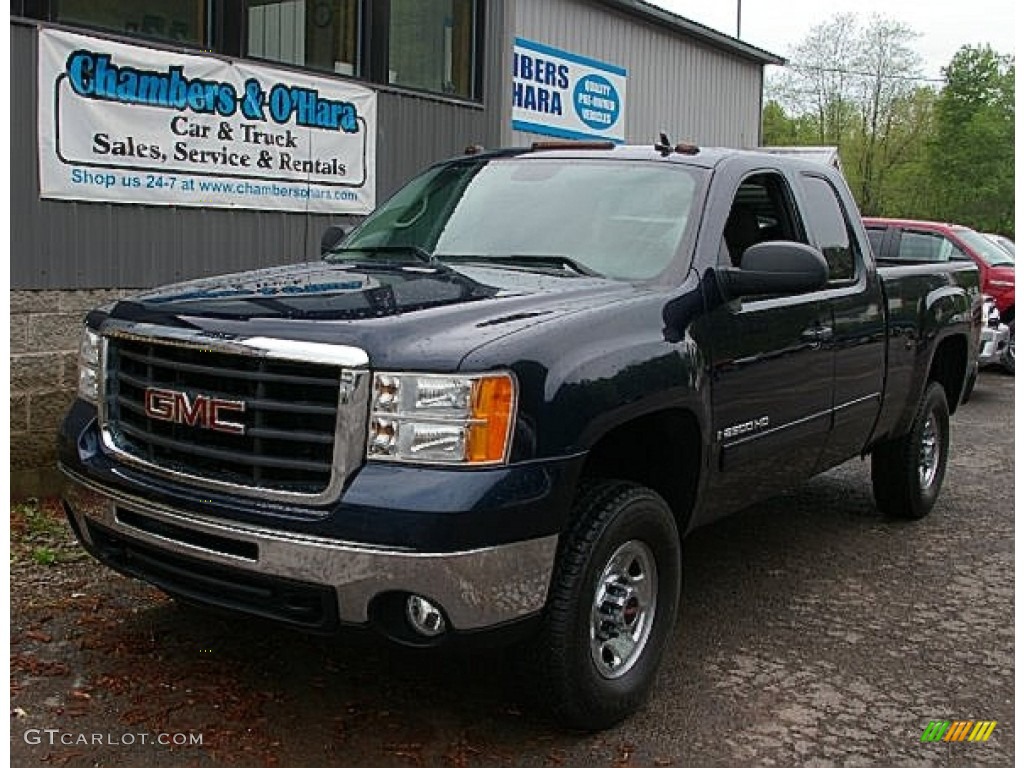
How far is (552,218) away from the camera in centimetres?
480

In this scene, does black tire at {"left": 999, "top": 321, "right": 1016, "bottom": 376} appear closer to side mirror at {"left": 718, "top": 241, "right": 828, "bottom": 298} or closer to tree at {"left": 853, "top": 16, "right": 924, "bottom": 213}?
side mirror at {"left": 718, "top": 241, "right": 828, "bottom": 298}

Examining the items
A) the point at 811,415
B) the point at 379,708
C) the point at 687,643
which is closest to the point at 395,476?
the point at 379,708

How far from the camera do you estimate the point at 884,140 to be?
2047 inches

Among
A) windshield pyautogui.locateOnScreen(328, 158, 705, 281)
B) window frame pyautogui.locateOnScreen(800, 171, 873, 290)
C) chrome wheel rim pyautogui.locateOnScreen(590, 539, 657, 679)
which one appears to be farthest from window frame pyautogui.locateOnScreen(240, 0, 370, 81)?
chrome wheel rim pyautogui.locateOnScreen(590, 539, 657, 679)

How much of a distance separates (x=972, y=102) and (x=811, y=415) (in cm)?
4791

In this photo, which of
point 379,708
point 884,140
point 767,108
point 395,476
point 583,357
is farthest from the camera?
point 767,108

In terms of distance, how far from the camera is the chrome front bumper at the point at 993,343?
12719 millimetres

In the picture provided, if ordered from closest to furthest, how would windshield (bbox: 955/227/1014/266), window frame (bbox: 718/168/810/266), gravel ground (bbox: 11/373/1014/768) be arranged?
gravel ground (bbox: 11/373/1014/768) < window frame (bbox: 718/168/810/266) < windshield (bbox: 955/227/1014/266)

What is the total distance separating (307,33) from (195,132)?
56.7 inches

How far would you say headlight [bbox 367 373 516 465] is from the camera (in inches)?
131

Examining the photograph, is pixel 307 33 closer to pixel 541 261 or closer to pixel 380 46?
pixel 380 46

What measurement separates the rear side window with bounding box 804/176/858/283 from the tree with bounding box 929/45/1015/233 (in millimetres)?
44938

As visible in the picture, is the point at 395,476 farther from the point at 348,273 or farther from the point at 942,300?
the point at 942,300

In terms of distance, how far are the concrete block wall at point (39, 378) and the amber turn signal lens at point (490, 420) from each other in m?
4.16
